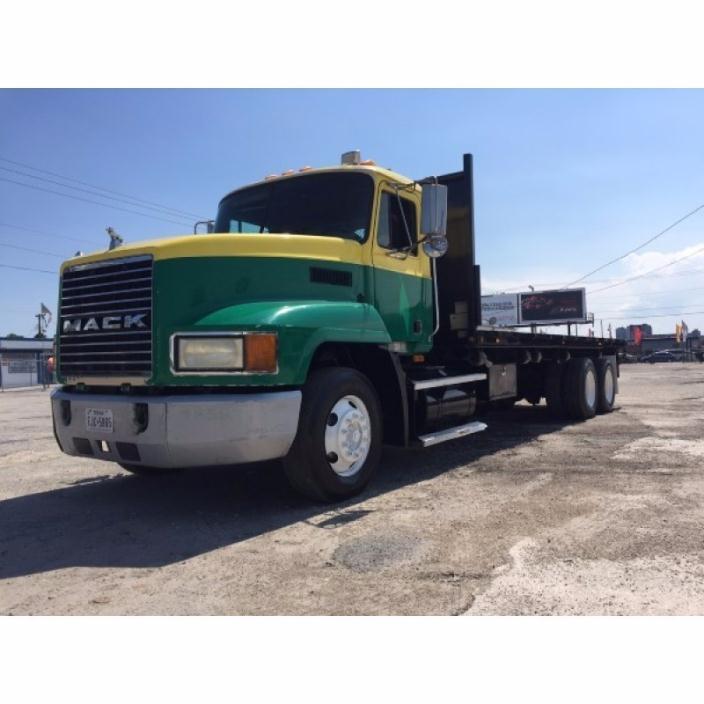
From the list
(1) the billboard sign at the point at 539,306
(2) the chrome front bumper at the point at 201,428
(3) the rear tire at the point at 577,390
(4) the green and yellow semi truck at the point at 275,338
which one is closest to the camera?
(2) the chrome front bumper at the point at 201,428

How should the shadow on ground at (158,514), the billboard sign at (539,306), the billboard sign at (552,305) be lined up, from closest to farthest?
the shadow on ground at (158,514) < the billboard sign at (539,306) < the billboard sign at (552,305)

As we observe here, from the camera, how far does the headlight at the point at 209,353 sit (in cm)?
432

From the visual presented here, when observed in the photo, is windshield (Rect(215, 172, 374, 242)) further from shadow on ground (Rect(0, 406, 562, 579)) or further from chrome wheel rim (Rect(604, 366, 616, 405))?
chrome wheel rim (Rect(604, 366, 616, 405))

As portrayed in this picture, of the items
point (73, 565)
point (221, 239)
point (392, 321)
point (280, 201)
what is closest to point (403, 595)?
point (73, 565)

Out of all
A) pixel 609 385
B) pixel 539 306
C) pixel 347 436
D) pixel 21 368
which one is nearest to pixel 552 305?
pixel 539 306

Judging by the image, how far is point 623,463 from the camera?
638cm

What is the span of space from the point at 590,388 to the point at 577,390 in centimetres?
74

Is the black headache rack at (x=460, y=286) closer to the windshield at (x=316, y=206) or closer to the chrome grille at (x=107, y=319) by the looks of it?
the windshield at (x=316, y=206)

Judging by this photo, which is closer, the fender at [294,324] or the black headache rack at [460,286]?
the fender at [294,324]

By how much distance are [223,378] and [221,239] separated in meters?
1.08

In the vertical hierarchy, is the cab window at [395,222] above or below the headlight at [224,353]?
above

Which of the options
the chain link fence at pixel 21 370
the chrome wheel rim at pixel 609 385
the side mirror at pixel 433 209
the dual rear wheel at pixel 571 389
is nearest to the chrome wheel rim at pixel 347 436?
the side mirror at pixel 433 209

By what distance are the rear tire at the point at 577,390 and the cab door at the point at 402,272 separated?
14.5 ft

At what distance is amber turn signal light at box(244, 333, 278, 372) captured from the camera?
170 inches
